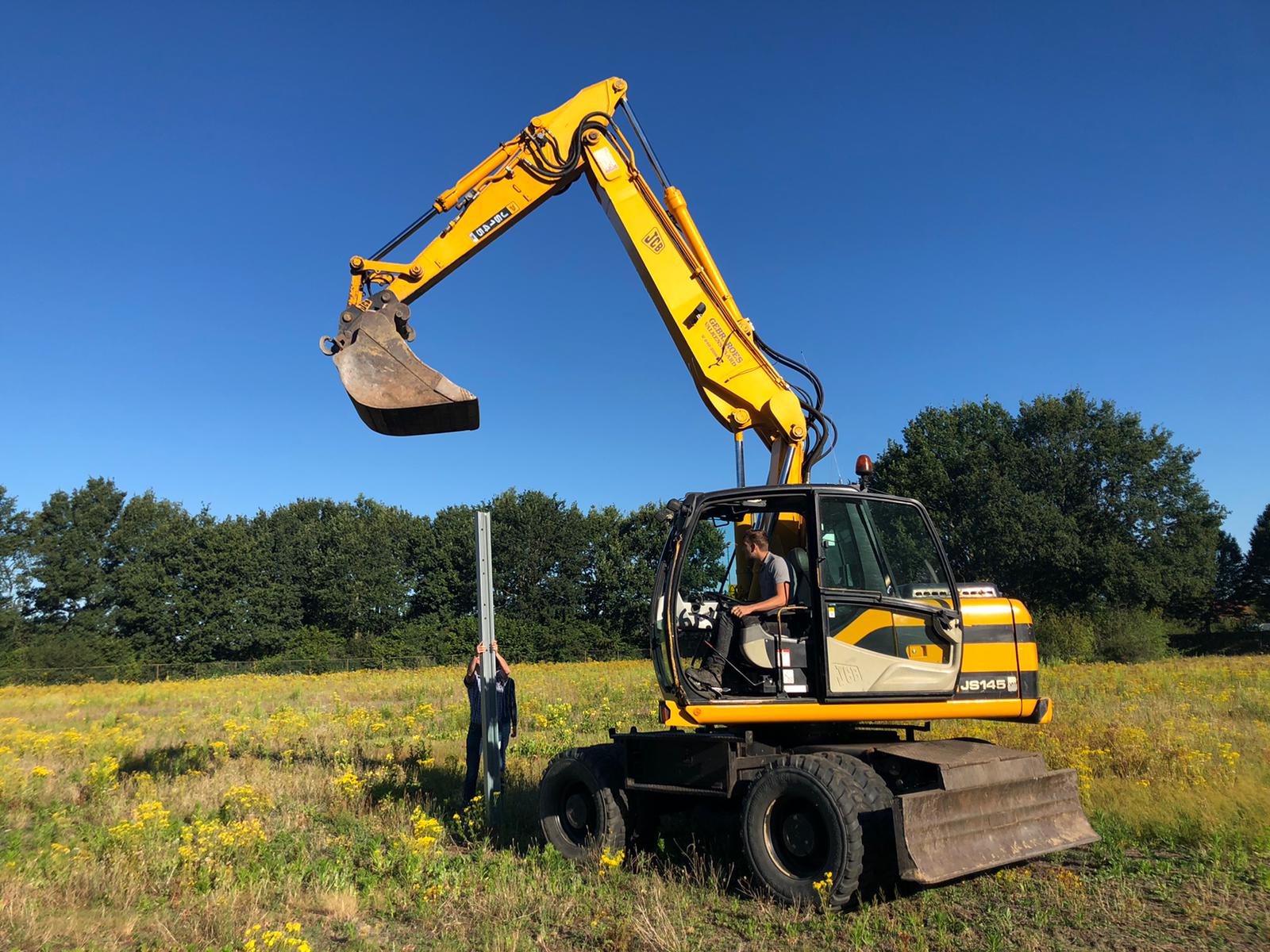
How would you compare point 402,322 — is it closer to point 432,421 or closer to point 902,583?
point 432,421

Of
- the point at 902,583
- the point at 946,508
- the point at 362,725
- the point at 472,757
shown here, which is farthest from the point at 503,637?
the point at 902,583

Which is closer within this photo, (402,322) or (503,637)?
(402,322)

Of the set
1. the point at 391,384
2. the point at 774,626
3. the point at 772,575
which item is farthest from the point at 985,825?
the point at 391,384

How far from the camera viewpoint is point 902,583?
641 cm

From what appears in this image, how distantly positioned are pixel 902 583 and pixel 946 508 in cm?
4267

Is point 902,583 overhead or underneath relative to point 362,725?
overhead

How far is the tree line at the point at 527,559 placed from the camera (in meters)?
44.2

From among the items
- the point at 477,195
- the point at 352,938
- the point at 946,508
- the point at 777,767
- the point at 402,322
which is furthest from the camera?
the point at 946,508

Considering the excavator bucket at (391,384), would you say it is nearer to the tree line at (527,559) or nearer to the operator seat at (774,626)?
the operator seat at (774,626)

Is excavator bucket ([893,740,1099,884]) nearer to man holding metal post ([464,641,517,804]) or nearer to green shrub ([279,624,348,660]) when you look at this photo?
man holding metal post ([464,641,517,804])

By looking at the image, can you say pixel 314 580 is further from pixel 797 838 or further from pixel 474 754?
pixel 797 838

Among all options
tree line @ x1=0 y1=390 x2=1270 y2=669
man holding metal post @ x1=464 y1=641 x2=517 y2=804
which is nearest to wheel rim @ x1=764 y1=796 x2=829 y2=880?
man holding metal post @ x1=464 y1=641 x2=517 y2=804

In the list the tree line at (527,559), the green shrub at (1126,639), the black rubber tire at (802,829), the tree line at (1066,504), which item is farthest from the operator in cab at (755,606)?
the tree line at (1066,504)

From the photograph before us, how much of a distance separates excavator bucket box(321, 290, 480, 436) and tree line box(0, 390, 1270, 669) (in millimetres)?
31806
